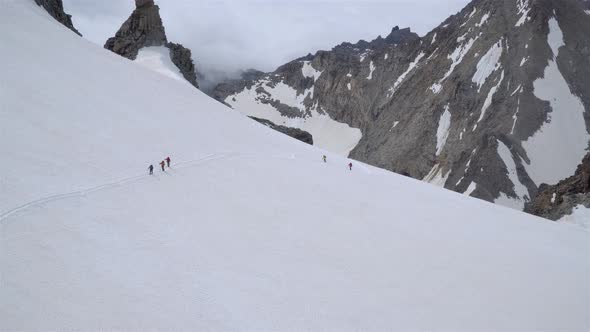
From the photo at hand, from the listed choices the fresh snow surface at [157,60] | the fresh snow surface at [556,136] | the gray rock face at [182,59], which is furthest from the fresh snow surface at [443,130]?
the fresh snow surface at [157,60]

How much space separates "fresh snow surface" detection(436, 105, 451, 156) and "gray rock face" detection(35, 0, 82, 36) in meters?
74.8

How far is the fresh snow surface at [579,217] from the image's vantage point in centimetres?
3350

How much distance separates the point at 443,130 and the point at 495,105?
1380 centimetres

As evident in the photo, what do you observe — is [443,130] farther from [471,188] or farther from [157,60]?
[157,60]

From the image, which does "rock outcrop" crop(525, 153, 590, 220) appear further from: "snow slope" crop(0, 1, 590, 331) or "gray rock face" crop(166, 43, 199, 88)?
"gray rock face" crop(166, 43, 199, 88)

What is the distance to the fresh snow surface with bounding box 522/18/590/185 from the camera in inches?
3014

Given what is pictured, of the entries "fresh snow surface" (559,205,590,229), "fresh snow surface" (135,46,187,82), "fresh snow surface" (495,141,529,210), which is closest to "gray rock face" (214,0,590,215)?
"fresh snow surface" (495,141,529,210)

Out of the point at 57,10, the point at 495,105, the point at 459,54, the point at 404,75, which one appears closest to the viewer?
the point at 57,10

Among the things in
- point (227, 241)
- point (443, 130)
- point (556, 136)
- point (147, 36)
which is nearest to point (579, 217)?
point (227, 241)

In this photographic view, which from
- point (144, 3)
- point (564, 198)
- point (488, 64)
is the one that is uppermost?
point (488, 64)

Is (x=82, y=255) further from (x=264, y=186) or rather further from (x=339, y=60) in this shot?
(x=339, y=60)

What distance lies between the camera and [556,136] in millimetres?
81250

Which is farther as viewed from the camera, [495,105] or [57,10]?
[495,105]

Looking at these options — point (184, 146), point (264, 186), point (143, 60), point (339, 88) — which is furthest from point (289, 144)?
point (339, 88)
